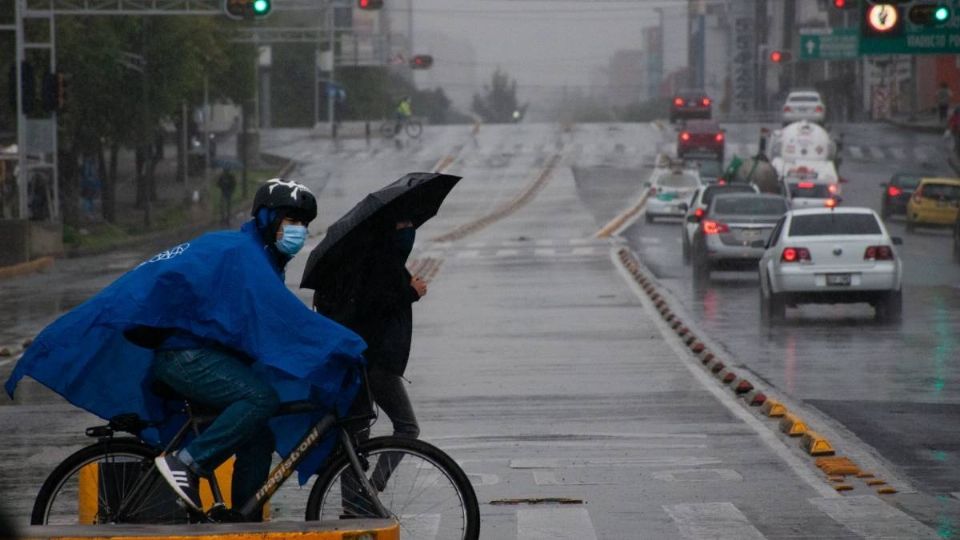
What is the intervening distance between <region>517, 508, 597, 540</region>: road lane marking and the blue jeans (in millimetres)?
2294

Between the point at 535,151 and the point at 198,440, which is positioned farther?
the point at 535,151

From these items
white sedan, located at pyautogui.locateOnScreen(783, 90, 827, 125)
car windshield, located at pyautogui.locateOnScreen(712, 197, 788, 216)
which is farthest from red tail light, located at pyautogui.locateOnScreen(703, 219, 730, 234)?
white sedan, located at pyautogui.locateOnScreen(783, 90, 827, 125)

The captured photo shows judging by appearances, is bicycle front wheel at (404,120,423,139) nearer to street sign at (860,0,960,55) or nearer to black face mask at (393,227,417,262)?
street sign at (860,0,960,55)

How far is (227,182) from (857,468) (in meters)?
51.3

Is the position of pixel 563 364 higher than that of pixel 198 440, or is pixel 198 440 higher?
pixel 198 440

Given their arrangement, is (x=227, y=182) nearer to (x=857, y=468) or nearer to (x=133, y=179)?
(x=133, y=179)

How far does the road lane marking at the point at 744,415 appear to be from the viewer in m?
11.6

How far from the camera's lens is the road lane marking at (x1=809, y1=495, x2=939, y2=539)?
9.62 metres

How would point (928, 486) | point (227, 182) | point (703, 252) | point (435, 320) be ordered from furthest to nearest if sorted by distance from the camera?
point (227, 182)
point (703, 252)
point (435, 320)
point (928, 486)

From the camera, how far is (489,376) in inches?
749

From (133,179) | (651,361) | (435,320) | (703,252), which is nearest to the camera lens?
(651,361)

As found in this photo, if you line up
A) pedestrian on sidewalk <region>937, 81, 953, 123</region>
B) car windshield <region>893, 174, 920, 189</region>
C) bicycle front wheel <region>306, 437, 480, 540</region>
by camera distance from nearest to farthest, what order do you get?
bicycle front wheel <region>306, 437, 480, 540</region>
car windshield <region>893, 174, 920, 189</region>
pedestrian on sidewalk <region>937, 81, 953, 123</region>

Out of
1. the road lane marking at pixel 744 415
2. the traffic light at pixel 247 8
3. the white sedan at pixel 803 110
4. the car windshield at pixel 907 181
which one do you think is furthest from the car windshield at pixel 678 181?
the white sedan at pixel 803 110

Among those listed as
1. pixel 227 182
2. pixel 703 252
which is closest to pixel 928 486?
pixel 703 252
